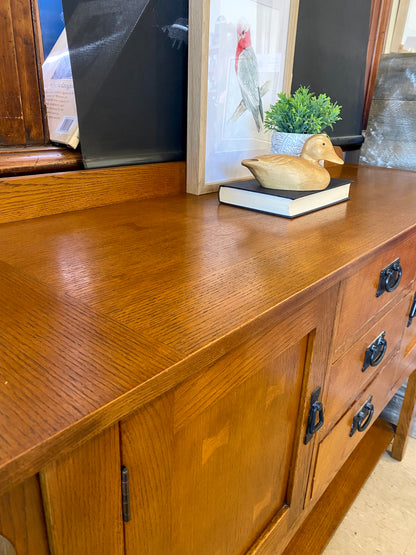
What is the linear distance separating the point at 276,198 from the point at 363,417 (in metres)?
0.47

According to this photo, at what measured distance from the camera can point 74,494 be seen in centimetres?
31

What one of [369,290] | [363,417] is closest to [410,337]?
[363,417]

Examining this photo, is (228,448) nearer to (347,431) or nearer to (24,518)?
(24,518)

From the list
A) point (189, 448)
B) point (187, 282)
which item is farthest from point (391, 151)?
point (189, 448)

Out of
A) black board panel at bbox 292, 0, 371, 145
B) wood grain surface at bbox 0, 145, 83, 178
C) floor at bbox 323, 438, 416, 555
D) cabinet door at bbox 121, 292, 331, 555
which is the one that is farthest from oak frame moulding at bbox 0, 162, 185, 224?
floor at bbox 323, 438, 416, 555

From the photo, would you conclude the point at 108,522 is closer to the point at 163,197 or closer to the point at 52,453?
the point at 52,453

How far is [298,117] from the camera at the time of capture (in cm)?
88

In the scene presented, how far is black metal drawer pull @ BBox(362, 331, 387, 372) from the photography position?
794 mm

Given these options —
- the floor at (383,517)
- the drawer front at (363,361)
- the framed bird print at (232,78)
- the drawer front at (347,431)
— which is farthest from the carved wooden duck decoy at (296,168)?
the floor at (383,517)

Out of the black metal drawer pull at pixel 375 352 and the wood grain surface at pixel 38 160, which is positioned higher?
A: the wood grain surface at pixel 38 160

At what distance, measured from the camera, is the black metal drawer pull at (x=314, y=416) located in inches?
25.1

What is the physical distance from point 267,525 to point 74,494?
0.43m

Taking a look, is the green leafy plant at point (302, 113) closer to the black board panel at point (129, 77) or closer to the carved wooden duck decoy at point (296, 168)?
the carved wooden duck decoy at point (296, 168)

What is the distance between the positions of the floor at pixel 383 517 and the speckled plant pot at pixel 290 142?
98 cm
